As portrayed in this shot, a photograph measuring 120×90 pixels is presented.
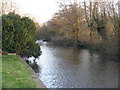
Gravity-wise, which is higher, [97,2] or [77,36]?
[97,2]

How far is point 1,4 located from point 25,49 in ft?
57.3

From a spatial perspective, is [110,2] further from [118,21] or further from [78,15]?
[78,15]

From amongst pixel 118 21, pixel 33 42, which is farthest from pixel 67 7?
pixel 33 42

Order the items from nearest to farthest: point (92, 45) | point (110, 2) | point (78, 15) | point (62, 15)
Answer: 1. point (110, 2)
2. point (92, 45)
3. point (78, 15)
4. point (62, 15)

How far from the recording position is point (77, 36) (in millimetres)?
35000

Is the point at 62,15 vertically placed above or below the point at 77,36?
above

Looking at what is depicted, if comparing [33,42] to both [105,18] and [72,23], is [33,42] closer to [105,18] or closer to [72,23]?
[105,18]

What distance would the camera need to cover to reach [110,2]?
2347cm

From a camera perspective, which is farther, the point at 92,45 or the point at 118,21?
the point at 92,45

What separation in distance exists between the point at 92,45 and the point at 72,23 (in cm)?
Answer: 845

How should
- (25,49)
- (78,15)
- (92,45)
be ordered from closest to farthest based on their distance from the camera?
(25,49) → (92,45) → (78,15)

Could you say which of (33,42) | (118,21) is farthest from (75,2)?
(33,42)

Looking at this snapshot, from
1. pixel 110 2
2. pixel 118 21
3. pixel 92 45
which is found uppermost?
pixel 110 2

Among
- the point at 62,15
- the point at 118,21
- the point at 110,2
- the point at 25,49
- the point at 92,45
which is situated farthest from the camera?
the point at 62,15
